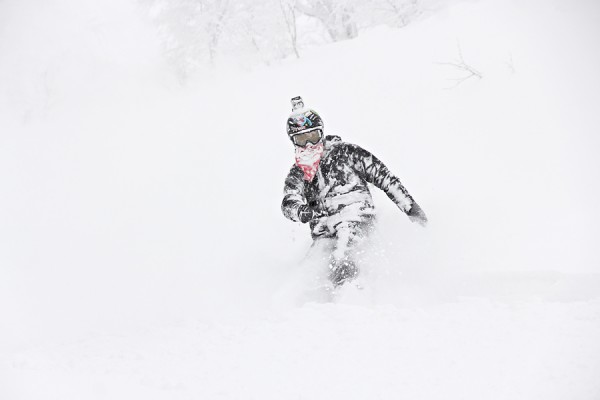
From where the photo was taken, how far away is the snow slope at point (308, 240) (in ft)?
8.05

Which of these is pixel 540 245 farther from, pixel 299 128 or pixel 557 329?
pixel 299 128

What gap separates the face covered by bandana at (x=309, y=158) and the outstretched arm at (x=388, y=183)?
0.36m

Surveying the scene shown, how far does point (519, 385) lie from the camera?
2100 millimetres

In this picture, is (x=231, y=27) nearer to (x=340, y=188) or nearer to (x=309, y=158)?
(x=309, y=158)

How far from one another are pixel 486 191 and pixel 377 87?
4513 millimetres

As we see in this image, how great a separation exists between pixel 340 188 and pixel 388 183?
46 cm

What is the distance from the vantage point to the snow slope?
245 centimetres

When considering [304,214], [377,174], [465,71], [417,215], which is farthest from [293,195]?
[465,71]

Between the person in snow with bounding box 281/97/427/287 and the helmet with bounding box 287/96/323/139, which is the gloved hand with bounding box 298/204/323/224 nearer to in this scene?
the person in snow with bounding box 281/97/427/287

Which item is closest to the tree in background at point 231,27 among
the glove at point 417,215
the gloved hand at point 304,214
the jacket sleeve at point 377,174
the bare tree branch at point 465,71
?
the bare tree branch at point 465,71

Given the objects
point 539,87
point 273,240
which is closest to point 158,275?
point 273,240

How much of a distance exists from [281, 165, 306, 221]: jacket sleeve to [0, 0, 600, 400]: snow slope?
0.61m

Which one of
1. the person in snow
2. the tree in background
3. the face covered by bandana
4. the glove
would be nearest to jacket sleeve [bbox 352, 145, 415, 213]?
the person in snow

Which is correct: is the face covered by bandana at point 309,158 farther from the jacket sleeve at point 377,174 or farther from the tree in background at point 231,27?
the tree in background at point 231,27
